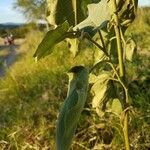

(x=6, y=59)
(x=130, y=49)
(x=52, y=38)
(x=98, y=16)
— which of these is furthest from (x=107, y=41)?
(x=6, y=59)

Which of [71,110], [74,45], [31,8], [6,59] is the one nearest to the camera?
[71,110]

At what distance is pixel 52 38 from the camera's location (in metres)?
0.93

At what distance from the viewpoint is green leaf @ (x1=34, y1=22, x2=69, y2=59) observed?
0.92 meters

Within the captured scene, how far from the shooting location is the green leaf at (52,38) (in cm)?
92

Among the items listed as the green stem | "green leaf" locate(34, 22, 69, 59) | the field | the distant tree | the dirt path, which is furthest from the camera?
the distant tree

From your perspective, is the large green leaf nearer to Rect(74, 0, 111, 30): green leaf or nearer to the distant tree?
Rect(74, 0, 111, 30): green leaf

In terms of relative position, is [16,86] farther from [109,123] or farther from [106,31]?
[106,31]

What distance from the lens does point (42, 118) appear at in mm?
3797

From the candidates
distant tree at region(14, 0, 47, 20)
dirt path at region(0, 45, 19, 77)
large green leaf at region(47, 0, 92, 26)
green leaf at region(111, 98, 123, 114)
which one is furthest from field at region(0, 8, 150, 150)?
distant tree at region(14, 0, 47, 20)

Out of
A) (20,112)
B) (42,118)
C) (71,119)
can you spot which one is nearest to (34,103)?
(20,112)

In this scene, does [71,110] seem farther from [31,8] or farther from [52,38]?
[31,8]

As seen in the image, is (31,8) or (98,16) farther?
(31,8)

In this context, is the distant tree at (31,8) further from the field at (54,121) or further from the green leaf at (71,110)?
the green leaf at (71,110)

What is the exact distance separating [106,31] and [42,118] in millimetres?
2686
